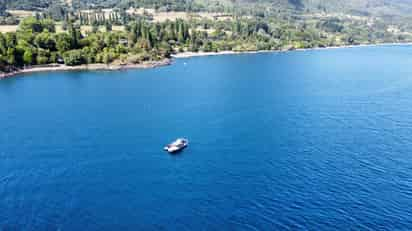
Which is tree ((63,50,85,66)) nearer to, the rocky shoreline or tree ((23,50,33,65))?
the rocky shoreline

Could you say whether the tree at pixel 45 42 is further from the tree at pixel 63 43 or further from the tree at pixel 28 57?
the tree at pixel 28 57

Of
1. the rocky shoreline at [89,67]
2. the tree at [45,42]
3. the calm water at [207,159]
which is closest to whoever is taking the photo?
the calm water at [207,159]

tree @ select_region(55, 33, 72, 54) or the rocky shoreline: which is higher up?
tree @ select_region(55, 33, 72, 54)

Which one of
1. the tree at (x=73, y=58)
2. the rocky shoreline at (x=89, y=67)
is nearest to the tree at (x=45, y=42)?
the tree at (x=73, y=58)

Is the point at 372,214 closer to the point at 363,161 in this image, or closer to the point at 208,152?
the point at 363,161

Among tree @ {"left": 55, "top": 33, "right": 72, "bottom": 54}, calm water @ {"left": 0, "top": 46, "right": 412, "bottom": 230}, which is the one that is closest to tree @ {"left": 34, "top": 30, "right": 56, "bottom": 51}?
tree @ {"left": 55, "top": 33, "right": 72, "bottom": 54}

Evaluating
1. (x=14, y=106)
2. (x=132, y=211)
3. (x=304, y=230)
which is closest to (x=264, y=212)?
(x=304, y=230)
